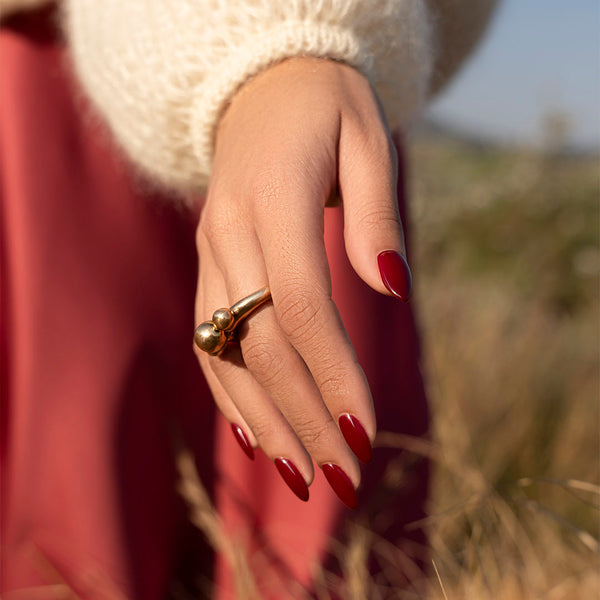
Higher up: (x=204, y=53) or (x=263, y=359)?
(x=204, y=53)

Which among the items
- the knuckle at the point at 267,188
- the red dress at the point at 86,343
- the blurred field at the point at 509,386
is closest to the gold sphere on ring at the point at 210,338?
the knuckle at the point at 267,188

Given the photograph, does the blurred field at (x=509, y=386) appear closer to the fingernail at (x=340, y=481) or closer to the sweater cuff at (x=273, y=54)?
the fingernail at (x=340, y=481)

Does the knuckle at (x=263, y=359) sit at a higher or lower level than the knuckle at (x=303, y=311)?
lower

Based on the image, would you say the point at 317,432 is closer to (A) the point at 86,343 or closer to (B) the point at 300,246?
(B) the point at 300,246

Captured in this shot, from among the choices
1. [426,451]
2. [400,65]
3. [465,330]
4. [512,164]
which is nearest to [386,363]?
[426,451]

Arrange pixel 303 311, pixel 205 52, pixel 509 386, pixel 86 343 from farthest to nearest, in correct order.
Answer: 1. pixel 509 386
2. pixel 86 343
3. pixel 205 52
4. pixel 303 311

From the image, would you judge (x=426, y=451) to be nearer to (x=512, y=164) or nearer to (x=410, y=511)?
(x=410, y=511)

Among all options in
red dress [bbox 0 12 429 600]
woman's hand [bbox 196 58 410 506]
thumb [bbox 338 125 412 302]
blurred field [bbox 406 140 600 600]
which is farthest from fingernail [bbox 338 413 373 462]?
red dress [bbox 0 12 429 600]

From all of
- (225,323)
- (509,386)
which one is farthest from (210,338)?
(509,386)
